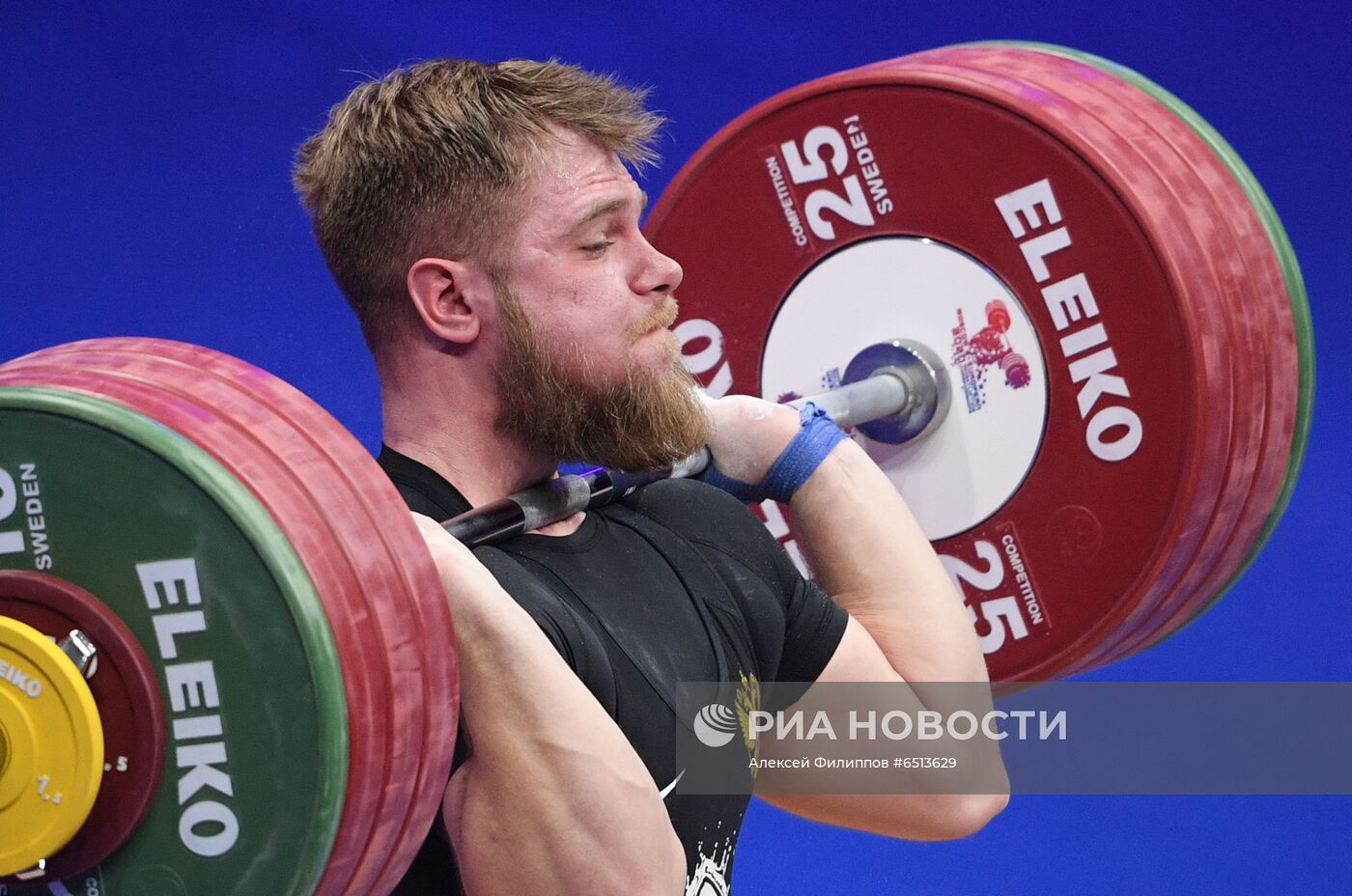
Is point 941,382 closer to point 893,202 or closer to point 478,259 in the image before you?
point 893,202

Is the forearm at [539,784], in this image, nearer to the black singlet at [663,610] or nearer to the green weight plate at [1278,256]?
the black singlet at [663,610]

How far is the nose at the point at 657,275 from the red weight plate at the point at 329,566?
1.63 feet

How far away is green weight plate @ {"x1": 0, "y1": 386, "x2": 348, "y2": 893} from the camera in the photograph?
1.07m

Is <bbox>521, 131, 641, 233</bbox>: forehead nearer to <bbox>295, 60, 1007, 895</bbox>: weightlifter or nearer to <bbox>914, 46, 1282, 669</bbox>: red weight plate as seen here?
<bbox>295, 60, 1007, 895</bbox>: weightlifter

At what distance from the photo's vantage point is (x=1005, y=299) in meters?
2.03

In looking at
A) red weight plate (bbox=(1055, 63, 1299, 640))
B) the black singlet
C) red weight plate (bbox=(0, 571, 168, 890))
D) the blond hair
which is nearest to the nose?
the blond hair

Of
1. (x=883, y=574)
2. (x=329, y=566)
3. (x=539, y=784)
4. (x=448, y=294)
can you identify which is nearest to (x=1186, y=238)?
(x=883, y=574)

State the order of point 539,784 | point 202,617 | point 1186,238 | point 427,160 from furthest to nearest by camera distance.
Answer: point 1186,238, point 427,160, point 539,784, point 202,617

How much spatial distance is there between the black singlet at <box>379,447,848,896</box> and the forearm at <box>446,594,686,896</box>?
55 mm

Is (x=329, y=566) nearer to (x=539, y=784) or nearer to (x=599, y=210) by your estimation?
(x=539, y=784)

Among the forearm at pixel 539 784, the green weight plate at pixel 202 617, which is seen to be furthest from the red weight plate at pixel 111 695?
the forearm at pixel 539 784

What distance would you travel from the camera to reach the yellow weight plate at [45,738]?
3.52 ft

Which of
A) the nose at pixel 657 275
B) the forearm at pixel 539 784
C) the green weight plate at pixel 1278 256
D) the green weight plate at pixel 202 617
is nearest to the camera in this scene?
the green weight plate at pixel 202 617

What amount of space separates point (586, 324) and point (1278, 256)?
3.18 feet
